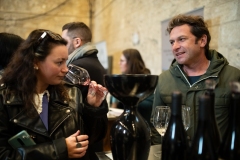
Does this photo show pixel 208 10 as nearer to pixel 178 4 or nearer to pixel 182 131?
pixel 178 4

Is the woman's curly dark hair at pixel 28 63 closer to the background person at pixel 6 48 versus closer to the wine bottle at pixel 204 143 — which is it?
the background person at pixel 6 48

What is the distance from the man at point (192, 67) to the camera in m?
1.55

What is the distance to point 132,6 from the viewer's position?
12.9 ft

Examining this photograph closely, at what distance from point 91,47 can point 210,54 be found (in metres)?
1.05

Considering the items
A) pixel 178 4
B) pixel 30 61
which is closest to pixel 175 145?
pixel 30 61

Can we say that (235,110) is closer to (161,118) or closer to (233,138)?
(233,138)

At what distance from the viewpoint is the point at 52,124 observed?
1.24 m

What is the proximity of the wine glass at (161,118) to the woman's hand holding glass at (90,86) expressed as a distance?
1.07ft

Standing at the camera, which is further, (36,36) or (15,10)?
(15,10)

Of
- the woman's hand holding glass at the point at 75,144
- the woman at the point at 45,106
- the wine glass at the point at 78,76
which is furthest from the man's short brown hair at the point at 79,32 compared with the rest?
the woman's hand holding glass at the point at 75,144

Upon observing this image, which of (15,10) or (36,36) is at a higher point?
(15,10)

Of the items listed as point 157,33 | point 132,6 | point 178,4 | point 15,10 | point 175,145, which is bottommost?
point 175,145

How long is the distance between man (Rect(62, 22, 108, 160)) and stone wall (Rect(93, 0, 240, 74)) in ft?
3.30

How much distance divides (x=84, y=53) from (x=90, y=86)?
0.89m
